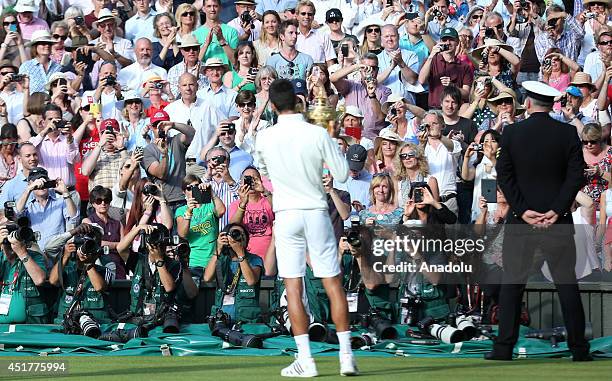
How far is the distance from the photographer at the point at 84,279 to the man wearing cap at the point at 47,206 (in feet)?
5.14

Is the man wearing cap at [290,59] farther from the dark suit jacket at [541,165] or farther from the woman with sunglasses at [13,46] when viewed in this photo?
the dark suit jacket at [541,165]

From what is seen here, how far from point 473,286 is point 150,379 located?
4165 millimetres

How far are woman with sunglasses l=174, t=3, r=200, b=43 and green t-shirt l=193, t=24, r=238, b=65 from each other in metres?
0.19

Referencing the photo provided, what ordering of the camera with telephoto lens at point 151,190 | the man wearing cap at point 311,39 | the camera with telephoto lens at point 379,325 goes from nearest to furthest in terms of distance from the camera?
the camera with telephoto lens at point 379,325 → the camera with telephoto lens at point 151,190 → the man wearing cap at point 311,39

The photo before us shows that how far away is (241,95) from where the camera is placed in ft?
51.5

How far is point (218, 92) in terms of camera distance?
653 inches

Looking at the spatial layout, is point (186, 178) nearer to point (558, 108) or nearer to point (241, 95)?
point (241, 95)

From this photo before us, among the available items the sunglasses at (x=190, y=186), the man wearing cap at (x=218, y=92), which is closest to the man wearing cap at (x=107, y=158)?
the man wearing cap at (x=218, y=92)

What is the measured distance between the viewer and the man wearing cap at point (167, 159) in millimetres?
14914

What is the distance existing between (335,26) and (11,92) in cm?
409

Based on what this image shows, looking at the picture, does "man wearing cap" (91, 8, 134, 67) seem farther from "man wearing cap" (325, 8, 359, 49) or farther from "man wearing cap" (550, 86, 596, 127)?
"man wearing cap" (550, 86, 596, 127)

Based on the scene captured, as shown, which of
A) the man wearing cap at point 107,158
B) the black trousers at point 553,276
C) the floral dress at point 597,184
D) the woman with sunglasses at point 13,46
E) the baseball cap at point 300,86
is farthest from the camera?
the woman with sunglasses at point 13,46

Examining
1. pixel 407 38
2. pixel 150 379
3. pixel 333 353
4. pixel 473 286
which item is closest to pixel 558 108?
pixel 407 38

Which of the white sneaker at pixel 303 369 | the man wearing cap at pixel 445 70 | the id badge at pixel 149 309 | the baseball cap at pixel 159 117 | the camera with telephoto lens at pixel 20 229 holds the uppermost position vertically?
the man wearing cap at pixel 445 70
